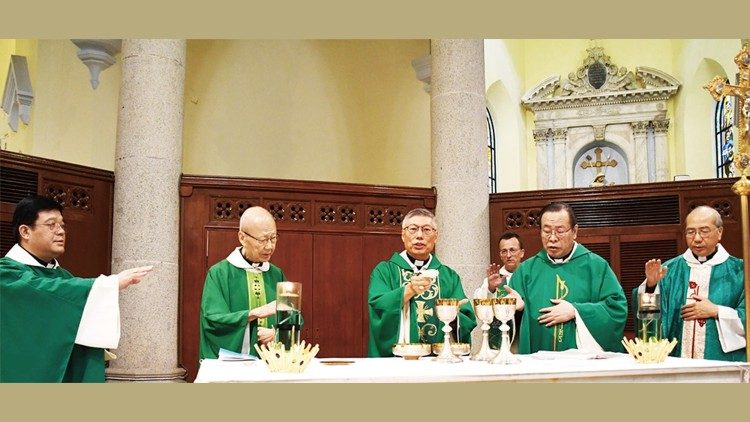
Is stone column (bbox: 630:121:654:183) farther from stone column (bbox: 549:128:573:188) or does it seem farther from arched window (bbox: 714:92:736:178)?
arched window (bbox: 714:92:736:178)

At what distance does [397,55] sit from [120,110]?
19.9 feet

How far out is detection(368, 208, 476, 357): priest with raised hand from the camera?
552 centimetres

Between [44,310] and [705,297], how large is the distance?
471cm

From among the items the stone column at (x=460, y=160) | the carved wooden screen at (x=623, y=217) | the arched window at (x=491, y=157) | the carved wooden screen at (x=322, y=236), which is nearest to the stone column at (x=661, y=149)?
the arched window at (x=491, y=157)

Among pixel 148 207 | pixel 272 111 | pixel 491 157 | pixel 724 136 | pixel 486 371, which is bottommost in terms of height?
pixel 486 371

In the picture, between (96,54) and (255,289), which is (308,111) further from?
(255,289)

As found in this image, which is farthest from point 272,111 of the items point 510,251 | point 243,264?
point 243,264

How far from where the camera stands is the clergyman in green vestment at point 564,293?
5.55m

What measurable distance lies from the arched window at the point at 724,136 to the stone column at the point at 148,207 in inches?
537

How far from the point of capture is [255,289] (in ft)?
19.9

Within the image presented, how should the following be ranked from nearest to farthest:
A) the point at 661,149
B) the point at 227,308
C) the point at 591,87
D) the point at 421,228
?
the point at 421,228, the point at 227,308, the point at 661,149, the point at 591,87

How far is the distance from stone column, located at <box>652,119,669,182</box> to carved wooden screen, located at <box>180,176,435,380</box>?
1385 centimetres

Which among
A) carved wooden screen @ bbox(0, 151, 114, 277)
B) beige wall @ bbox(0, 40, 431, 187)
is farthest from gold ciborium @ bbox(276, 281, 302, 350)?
beige wall @ bbox(0, 40, 431, 187)

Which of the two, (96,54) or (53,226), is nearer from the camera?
(53,226)
